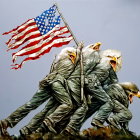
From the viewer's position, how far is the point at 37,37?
42.0 meters

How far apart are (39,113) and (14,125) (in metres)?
1.37

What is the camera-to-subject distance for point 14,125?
4138cm

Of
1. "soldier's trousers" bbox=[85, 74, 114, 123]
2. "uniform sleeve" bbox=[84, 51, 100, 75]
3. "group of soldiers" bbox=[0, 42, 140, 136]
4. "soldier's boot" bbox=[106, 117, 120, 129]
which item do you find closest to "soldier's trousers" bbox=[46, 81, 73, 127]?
"group of soldiers" bbox=[0, 42, 140, 136]

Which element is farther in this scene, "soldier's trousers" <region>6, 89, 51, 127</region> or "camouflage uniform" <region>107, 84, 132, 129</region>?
"camouflage uniform" <region>107, 84, 132, 129</region>

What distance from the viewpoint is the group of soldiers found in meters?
40.8

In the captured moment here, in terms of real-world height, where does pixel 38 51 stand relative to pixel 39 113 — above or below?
above

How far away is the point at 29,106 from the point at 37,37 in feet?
11.3

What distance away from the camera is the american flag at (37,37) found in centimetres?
4178

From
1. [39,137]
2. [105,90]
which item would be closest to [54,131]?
Answer: [39,137]

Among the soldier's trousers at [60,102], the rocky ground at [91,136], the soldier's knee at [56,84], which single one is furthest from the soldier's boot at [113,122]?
the soldier's knee at [56,84]

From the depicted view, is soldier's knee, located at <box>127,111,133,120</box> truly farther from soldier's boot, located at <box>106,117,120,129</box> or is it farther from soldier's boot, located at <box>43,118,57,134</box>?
soldier's boot, located at <box>43,118,57,134</box>

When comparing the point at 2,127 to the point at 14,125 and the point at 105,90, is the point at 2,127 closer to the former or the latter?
the point at 14,125

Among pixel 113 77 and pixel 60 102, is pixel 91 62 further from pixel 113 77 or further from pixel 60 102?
pixel 60 102

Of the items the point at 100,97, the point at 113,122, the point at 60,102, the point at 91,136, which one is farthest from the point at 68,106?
the point at 113,122
